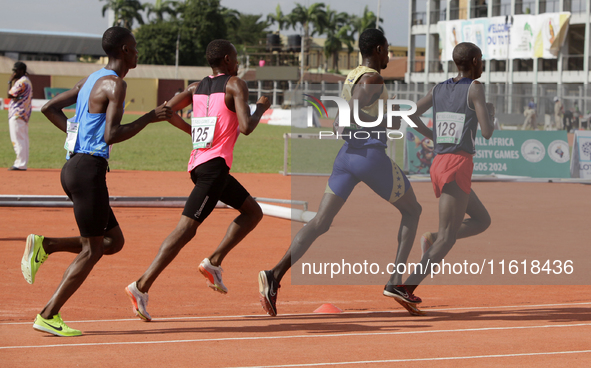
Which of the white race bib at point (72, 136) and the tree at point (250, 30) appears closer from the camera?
the white race bib at point (72, 136)

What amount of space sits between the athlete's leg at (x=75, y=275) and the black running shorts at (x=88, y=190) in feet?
0.24

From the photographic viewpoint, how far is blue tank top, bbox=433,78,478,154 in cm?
571

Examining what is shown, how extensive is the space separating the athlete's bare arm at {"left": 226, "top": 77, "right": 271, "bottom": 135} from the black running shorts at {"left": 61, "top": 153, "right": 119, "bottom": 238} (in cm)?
99

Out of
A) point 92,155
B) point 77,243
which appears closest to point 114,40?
point 92,155

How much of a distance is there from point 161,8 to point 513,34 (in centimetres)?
5569

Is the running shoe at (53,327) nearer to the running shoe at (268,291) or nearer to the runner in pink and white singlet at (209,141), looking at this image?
the runner in pink and white singlet at (209,141)

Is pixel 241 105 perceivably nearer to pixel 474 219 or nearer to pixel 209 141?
pixel 209 141

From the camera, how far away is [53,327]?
4.85 m

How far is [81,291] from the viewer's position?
21.3 feet

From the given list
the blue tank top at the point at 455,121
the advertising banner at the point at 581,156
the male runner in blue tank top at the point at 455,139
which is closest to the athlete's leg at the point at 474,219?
the male runner in blue tank top at the point at 455,139

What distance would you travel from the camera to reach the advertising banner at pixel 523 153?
18.2 meters

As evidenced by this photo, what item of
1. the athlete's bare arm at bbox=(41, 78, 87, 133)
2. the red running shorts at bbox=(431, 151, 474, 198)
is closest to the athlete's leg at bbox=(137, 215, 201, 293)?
the athlete's bare arm at bbox=(41, 78, 87, 133)

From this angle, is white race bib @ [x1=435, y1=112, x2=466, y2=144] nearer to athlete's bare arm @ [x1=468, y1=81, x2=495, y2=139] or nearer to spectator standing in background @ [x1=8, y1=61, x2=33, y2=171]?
athlete's bare arm @ [x1=468, y1=81, x2=495, y2=139]

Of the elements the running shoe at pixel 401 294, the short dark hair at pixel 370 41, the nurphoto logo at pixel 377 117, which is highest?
the short dark hair at pixel 370 41
